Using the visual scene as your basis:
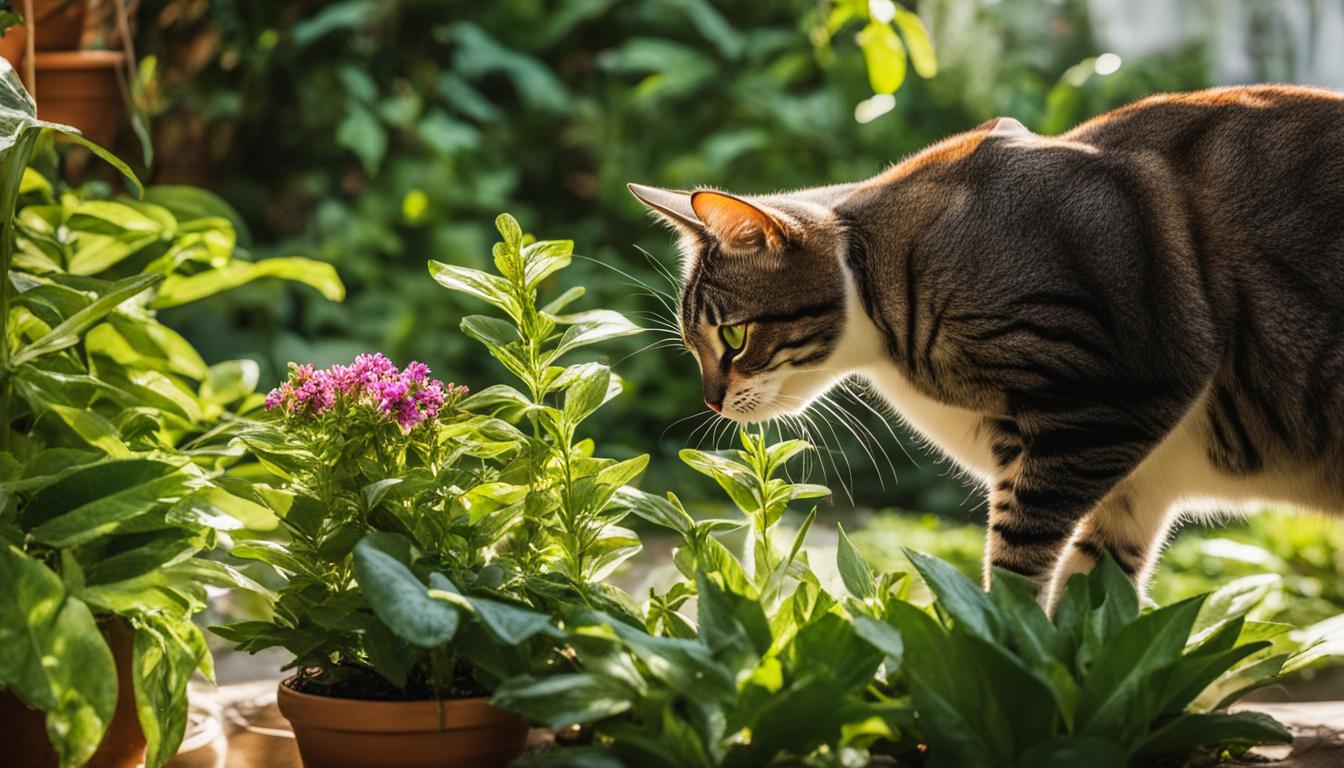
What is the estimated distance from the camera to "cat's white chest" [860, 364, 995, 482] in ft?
5.44

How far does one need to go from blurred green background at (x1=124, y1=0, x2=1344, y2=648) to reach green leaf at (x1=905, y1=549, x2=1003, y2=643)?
2689 millimetres

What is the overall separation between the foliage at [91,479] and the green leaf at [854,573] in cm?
66

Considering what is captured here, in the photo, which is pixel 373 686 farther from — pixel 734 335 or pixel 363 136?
pixel 363 136

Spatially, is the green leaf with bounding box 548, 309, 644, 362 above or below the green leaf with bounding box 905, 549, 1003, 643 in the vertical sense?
above

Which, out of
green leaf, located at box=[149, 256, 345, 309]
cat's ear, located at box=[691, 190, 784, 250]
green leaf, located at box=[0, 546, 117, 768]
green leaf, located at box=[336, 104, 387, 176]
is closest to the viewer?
green leaf, located at box=[0, 546, 117, 768]

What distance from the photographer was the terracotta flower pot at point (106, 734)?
1.29 metres

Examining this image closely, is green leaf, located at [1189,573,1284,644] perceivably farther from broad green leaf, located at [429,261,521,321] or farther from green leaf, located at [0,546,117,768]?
green leaf, located at [0,546,117,768]

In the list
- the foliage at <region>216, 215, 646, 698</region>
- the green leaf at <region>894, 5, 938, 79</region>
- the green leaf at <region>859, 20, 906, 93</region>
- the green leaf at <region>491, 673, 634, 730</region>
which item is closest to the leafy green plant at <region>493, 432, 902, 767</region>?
the green leaf at <region>491, 673, 634, 730</region>

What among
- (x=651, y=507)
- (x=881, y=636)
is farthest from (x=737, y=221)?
(x=881, y=636)

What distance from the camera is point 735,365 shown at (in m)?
1.71

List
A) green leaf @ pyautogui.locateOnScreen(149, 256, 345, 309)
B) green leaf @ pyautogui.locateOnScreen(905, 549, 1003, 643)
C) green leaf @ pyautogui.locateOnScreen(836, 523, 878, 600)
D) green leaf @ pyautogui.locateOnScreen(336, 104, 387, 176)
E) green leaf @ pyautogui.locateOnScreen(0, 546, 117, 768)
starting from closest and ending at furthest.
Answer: green leaf @ pyautogui.locateOnScreen(0, 546, 117, 768) → green leaf @ pyautogui.locateOnScreen(905, 549, 1003, 643) → green leaf @ pyautogui.locateOnScreen(836, 523, 878, 600) → green leaf @ pyautogui.locateOnScreen(149, 256, 345, 309) → green leaf @ pyautogui.locateOnScreen(336, 104, 387, 176)

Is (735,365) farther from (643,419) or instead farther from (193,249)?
(643,419)

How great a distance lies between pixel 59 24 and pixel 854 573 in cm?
172

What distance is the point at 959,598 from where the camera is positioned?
1179mm
